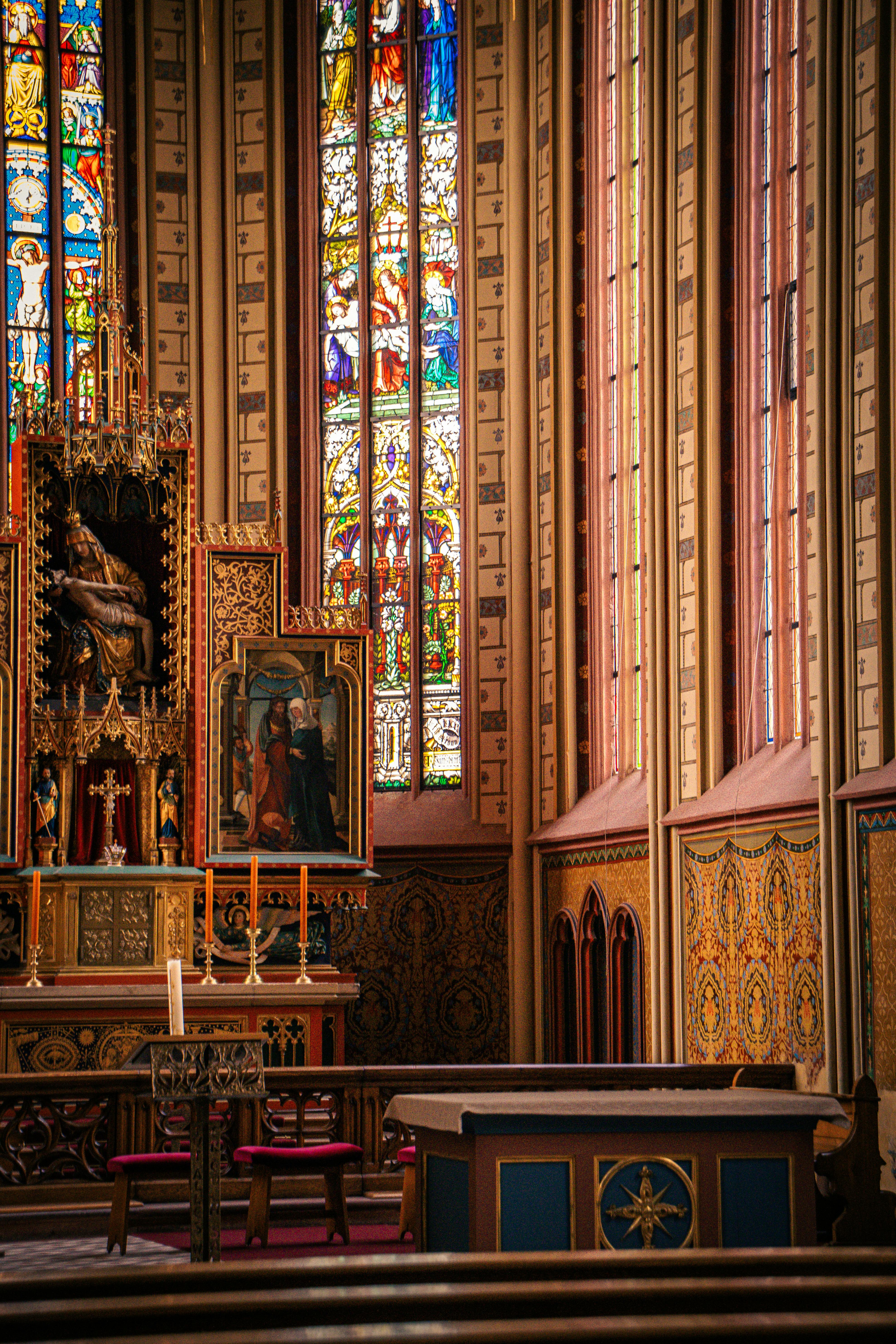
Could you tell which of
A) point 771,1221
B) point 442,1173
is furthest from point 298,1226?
point 771,1221

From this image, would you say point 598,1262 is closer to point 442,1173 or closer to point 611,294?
point 442,1173

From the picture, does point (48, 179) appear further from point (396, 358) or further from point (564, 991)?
point (564, 991)

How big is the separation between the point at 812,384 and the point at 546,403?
5.06 metres

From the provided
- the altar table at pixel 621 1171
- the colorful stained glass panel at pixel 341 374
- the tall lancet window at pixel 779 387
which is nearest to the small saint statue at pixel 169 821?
the tall lancet window at pixel 779 387

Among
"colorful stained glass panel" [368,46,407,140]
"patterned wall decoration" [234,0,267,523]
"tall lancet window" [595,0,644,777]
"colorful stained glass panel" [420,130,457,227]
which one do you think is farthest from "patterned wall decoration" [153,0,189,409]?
"tall lancet window" [595,0,644,777]

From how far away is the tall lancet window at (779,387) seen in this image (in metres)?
11.5

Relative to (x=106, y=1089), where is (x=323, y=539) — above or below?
above

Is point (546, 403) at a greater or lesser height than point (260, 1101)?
greater

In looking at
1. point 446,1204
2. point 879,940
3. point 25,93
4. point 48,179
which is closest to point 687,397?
point 879,940

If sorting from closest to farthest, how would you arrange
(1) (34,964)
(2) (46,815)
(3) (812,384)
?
(3) (812,384), (1) (34,964), (2) (46,815)

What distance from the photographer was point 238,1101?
30.7 feet

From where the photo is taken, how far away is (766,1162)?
6.64 meters

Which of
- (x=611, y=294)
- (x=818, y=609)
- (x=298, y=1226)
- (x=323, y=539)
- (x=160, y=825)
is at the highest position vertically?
(x=611, y=294)

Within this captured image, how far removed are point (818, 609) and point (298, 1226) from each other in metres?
4.77
